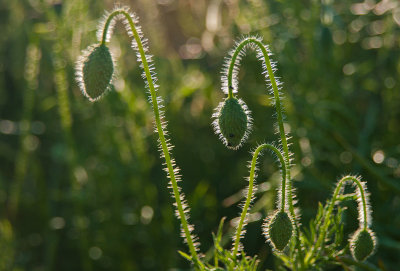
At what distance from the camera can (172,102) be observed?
3107 millimetres

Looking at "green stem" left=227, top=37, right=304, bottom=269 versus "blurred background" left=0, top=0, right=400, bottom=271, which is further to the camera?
"blurred background" left=0, top=0, right=400, bottom=271

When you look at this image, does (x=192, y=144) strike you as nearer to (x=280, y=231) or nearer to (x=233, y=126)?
(x=233, y=126)

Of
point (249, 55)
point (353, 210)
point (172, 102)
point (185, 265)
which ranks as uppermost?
point (249, 55)

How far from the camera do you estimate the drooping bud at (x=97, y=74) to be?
5.34 feet

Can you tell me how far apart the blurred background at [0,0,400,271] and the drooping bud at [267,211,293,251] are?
73 cm

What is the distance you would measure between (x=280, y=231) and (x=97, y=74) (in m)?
0.69

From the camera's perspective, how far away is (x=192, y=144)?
3.16m

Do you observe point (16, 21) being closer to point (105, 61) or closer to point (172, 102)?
point (172, 102)

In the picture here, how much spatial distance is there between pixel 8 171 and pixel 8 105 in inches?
22.1

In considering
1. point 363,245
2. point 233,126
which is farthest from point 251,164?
point 363,245

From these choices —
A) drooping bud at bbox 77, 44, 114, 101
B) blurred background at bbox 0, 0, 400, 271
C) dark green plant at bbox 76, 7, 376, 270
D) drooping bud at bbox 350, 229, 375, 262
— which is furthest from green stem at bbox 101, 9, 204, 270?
blurred background at bbox 0, 0, 400, 271

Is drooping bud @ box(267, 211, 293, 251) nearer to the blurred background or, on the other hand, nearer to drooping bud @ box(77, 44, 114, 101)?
drooping bud @ box(77, 44, 114, 101)

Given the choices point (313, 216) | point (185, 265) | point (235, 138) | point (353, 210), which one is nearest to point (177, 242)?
point (185, 265)

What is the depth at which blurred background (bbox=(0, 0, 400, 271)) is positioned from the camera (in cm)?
251
